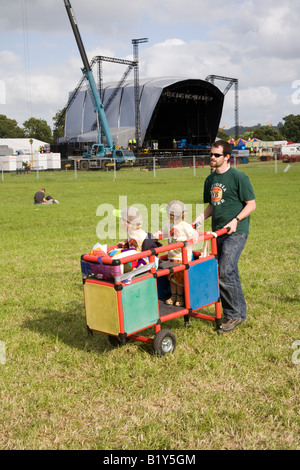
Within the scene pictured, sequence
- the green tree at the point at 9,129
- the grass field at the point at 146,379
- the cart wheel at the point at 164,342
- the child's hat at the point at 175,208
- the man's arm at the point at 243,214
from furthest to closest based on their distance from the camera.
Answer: the green tree at the point at 9,129
the child's hat at the point at 175,208
the man's arm at the point at 243,214
the cart wheel at the point at 164,342
the grass field at the point at 146,379

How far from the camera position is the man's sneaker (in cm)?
549

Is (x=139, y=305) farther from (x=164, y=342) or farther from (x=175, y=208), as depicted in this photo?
(x=175, y=208)

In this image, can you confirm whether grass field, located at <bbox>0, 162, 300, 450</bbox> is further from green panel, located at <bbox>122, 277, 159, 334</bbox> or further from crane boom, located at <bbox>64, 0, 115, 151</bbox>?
crane boom, located at <bbox>64, 0, 115, 151</bbox>

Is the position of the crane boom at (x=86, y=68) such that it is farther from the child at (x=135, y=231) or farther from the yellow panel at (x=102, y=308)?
the yellow panel at (x=102, y=308)

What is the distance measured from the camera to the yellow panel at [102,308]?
4570 mm

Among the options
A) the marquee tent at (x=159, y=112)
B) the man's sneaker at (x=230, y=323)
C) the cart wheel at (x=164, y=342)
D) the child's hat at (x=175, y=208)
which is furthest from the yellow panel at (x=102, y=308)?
the marquee tent at (x=159, y=112)

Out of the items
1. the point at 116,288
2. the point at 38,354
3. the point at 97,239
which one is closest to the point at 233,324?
the point at 116,288

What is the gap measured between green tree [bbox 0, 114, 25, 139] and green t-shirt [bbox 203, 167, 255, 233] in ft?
420

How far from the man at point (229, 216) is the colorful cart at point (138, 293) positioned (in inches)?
7.0

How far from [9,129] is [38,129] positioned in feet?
31.1

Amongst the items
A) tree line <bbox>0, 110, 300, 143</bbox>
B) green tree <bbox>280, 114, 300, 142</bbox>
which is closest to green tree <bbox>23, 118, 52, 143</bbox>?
tree line <bbox>0, 110, 300, 143</bbox>

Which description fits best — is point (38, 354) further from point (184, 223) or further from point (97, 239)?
point (97, 239)

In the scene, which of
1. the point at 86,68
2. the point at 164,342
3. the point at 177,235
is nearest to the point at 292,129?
the point at 86,68
